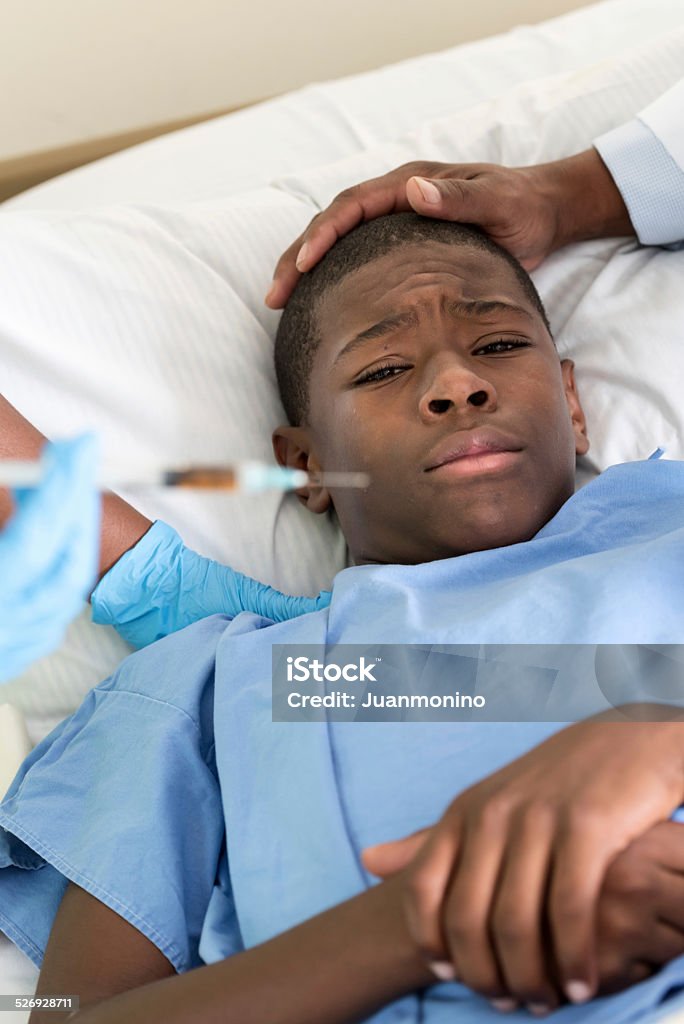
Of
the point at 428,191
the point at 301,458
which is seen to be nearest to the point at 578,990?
the point at 301,458

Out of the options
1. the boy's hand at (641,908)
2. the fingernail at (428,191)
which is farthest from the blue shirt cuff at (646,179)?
the boy's hand at (641,908)

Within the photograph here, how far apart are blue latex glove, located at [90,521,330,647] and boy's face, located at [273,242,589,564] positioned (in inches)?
5.0

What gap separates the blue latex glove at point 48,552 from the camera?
0.65 m

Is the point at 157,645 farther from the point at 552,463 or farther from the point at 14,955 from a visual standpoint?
the point at 552,463

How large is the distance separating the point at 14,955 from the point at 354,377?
70cm

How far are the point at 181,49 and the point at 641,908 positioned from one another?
6.45 ft

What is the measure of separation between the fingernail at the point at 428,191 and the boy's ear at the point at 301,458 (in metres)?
0.32

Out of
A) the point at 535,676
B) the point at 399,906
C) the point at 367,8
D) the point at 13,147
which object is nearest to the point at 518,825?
the point at 399,906

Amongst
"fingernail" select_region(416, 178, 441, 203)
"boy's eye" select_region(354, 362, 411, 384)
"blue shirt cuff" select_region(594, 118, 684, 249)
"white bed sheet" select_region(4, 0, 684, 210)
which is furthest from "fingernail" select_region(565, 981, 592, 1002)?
"white bed sheet" select_region(4, 0, 684, 210)

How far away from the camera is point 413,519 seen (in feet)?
3.94

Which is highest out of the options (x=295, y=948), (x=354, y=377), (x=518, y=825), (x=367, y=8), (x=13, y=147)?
(x=367, y=8)

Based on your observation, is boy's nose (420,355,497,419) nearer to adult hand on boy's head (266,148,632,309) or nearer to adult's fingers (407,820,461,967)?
adult hand on boy's head (266,148,632,309)

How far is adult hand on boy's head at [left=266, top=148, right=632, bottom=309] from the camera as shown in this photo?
1418 millimetres

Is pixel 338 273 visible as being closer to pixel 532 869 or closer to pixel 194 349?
pixel 194 349
